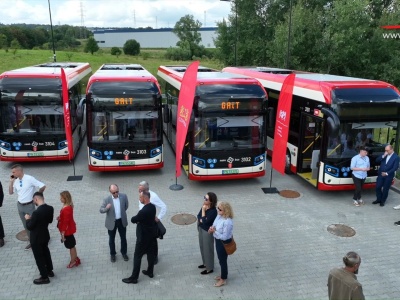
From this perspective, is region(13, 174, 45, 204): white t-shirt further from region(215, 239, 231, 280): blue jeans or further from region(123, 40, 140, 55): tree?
Result: region(123, 40, 140, 55): tree

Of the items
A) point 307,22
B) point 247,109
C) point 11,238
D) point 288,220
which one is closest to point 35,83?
point 11,238

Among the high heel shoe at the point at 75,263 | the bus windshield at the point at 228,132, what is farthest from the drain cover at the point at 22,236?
the bus windshield at the point at 228,132

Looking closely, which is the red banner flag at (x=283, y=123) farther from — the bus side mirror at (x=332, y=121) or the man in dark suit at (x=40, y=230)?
the man in dark suit at (x=40, y=230)

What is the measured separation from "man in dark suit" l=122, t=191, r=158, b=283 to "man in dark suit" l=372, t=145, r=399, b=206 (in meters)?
6.75

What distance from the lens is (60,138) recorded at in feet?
43.8

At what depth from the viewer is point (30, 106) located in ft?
42.4

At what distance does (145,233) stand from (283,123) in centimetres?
589

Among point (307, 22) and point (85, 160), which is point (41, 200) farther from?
point (307, 22)

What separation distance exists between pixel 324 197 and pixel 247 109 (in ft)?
11.4

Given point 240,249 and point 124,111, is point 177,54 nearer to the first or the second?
point 124,111

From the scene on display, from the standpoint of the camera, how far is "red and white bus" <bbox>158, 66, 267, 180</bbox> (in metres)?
11.1

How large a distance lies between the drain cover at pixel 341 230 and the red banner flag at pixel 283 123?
7.50ft

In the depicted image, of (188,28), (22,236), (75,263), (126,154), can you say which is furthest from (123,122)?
(188,28)

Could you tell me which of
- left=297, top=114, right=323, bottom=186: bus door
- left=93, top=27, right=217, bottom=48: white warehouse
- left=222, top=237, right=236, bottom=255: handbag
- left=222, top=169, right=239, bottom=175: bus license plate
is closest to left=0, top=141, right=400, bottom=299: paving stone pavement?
left=297, top=114, right=323, bottom=186: bus door
